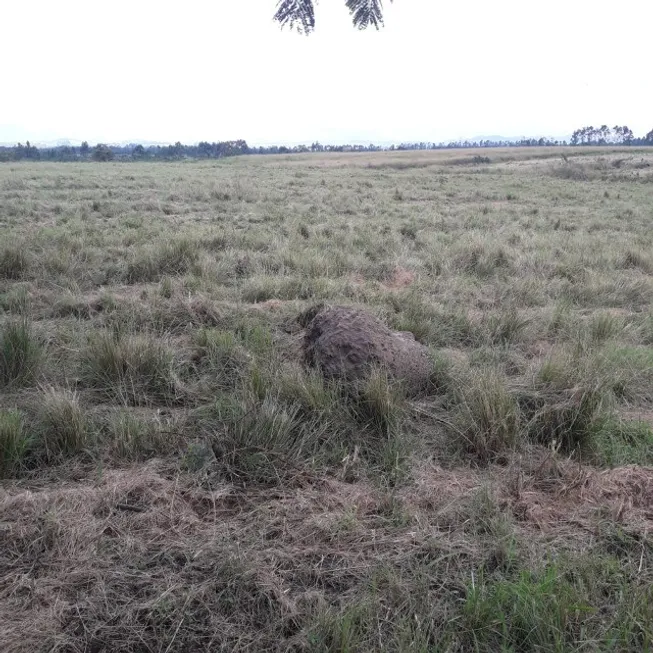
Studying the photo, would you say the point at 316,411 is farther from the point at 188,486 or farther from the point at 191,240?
the point at 191,240

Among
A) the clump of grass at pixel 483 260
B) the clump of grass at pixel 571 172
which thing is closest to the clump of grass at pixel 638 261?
the clump of grass at pixel 483 260

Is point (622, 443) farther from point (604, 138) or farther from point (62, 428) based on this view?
point (604, 138)

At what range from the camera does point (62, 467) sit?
10.0ft

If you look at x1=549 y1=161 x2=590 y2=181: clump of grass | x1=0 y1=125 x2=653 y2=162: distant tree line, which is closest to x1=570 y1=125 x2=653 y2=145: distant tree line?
x1=0 y1=125 x2=653 y2=162: distant tree line

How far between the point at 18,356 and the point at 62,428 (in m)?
1.25

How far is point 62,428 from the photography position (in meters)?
3.21

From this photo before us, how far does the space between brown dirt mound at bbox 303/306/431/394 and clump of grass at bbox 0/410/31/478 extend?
184cm

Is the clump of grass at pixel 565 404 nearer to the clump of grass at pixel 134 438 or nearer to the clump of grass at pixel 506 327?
the clump of grass at pixel 506 327

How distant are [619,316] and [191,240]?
608 centimetres

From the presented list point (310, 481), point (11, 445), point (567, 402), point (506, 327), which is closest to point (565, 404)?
point (567, 402)

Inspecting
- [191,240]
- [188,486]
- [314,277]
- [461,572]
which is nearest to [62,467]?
[188,486]

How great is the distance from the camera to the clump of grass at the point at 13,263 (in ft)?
23.5

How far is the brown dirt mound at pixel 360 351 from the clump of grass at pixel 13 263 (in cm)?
466

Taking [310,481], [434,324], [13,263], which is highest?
[13,263]
